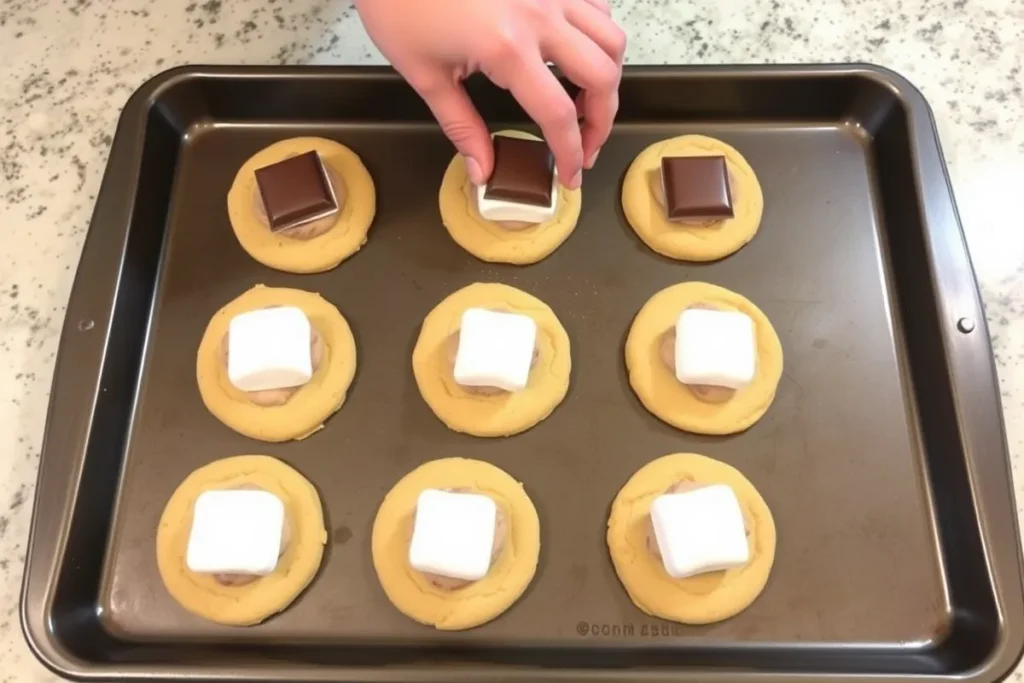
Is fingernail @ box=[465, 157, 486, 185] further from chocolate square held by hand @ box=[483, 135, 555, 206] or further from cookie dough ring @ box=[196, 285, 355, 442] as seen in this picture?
cookie dough ring @ box=[196, 285, 355, 442]

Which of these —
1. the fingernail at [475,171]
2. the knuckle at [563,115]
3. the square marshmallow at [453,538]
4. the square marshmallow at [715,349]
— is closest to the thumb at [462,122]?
the fingernail at [475,171]

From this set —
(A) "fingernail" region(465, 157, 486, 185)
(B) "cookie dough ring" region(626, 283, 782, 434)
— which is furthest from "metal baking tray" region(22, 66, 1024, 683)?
(A) "fingernail" region(465, 157, 486, 185)

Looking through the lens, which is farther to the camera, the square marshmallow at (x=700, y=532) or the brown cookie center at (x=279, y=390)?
the brown cookie center at (x=279, y=390)

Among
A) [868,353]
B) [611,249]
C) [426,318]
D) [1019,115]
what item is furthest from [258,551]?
[1019,115]

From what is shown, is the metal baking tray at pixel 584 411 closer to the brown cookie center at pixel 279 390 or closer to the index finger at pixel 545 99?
the brown cookie center at pixel 279 390

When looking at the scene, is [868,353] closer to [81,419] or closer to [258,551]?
[258,551]
